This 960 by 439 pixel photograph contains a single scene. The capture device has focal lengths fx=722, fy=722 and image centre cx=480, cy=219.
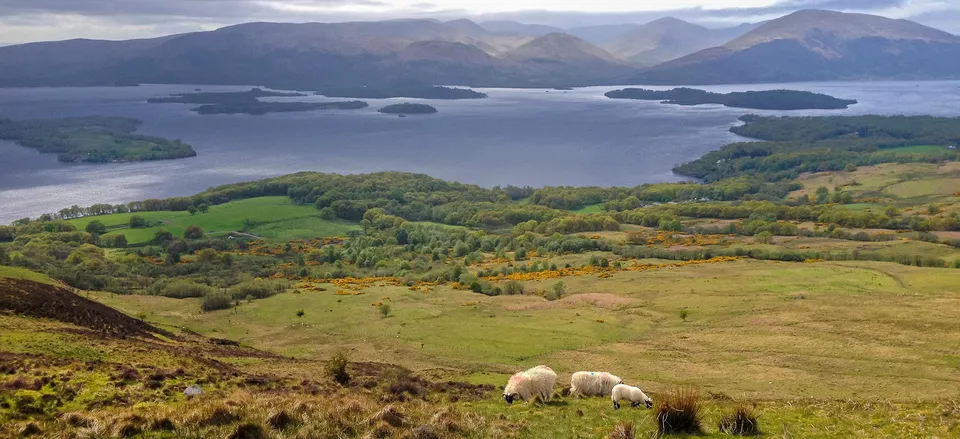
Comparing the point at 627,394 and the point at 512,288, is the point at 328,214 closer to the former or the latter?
the point at 512,288

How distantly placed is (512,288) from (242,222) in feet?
199

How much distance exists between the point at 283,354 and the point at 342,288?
66.2 ft

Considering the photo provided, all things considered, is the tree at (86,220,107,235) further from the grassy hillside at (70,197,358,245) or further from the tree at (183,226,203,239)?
the tree at (183,226,203,239)

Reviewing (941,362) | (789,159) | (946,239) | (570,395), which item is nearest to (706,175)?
(789,159)

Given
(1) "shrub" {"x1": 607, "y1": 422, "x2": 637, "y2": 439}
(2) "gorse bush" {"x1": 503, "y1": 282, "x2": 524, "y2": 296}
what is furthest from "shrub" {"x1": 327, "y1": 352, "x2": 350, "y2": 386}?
(2) "gorse bush" {"x1": 503, "y1": 282, "x2": 524, "y2": 296}

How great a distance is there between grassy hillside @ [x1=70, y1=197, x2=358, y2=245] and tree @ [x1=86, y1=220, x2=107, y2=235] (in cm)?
120

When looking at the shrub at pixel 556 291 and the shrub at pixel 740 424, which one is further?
the shrub at pixel 556 291

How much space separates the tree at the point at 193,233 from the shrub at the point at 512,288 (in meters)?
53.3

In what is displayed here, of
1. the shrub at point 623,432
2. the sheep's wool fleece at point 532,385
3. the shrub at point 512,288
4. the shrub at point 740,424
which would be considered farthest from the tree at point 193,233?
the shrub at point 740,424

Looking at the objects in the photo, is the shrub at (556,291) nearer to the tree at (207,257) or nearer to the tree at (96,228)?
the tree at (207,257)

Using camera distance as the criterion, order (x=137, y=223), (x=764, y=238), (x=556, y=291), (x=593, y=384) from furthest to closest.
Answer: (x=137, y=223), (x=764, y=238), (x=556, y=291), (x=593, y=384)

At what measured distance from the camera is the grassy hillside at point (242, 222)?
304ft

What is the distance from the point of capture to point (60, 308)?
90.0 ft

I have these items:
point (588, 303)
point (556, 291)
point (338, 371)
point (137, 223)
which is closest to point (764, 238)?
point (556, 291)
